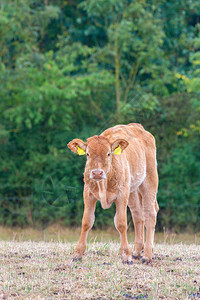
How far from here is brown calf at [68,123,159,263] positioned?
20.1ft

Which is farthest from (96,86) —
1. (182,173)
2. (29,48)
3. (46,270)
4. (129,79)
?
(46,270)

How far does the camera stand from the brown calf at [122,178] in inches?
241

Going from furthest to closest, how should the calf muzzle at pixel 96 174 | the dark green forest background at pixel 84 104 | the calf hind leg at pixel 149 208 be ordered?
the dark green forest background at pixel 84 104
the calf hind leg at pixel 149 208
the calf muzzle at pixel 96 174

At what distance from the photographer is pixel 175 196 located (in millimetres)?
16828

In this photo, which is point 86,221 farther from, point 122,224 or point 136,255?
point 136,255

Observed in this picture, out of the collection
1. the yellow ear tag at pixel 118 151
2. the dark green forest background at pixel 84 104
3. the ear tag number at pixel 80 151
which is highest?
the yellow ear tag at pixel 118 151

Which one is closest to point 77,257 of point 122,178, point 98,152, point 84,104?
point 122,178

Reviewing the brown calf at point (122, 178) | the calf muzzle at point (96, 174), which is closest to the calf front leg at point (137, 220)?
the brown calf at point (122, 178)

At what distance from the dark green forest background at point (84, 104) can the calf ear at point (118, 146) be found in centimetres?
947

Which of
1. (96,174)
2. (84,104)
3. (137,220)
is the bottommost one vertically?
(84,104)

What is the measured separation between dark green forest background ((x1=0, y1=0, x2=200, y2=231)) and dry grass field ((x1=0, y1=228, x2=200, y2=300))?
9117 millimetres

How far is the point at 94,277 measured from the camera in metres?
5.82

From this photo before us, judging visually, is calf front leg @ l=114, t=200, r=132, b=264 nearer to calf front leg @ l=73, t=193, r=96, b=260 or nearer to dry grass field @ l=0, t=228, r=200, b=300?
dry grass field @ l=0, t=228, r=200, b=300

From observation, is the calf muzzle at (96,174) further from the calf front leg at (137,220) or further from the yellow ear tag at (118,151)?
the calf front leg at (137,220)
